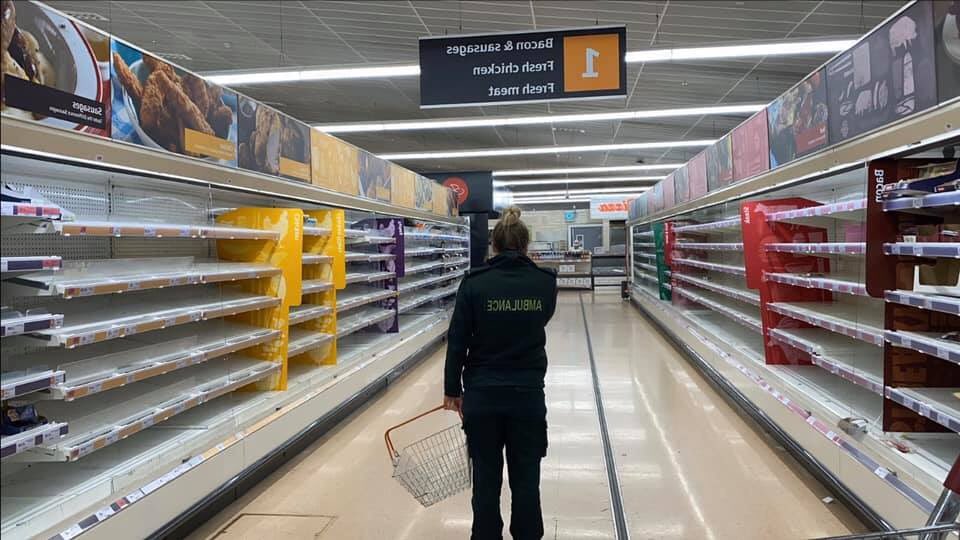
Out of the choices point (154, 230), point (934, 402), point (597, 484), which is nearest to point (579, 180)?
point (597, 484)

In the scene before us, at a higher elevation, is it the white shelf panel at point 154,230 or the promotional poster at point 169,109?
the promotional poster at point 169,109

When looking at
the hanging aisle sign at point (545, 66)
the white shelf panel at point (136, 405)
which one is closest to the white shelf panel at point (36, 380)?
the white shelf panel at point (136, 405)

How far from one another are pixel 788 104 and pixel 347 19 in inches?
208

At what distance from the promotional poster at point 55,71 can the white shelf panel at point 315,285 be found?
237 cm

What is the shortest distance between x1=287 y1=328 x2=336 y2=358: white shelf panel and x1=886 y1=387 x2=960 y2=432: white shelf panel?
159 inches

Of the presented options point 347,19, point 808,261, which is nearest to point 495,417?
point 808,261

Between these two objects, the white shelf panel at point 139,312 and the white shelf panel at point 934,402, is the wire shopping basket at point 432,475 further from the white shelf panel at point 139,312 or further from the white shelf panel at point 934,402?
the white shelf panel at point 934,402

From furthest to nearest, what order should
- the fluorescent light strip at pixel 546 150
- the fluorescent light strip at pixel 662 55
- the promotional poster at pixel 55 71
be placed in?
the fluorescent light strip at pixel 546 150, the fluorescent light strip at pixel 662 55, the promotional poster at pixel 55 71

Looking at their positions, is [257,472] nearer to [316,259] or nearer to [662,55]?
[316,259]

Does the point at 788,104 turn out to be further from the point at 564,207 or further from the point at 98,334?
the point at 564,207

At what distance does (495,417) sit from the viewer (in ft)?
8.36

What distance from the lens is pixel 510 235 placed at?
2662mm

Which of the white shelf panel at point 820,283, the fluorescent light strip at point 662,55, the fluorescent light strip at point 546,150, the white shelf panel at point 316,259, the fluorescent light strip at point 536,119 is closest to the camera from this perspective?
the white shelf panel at point 820,283

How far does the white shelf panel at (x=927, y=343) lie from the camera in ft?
8.62
